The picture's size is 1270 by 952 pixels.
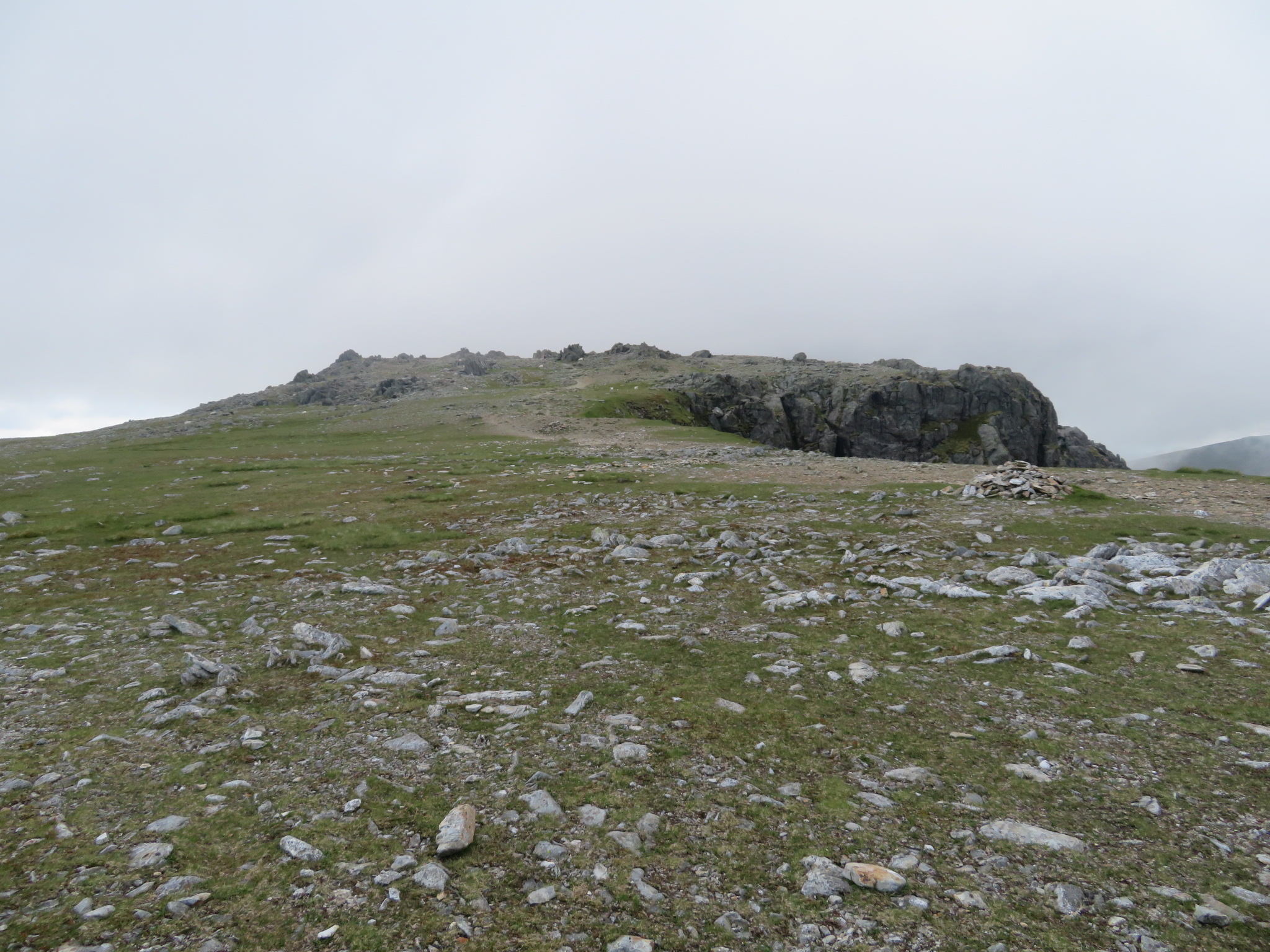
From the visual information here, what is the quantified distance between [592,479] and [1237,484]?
27743 mm

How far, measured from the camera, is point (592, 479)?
31719 mm

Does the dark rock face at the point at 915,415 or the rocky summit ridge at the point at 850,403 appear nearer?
the rocky summit ridge at the point at 850,403

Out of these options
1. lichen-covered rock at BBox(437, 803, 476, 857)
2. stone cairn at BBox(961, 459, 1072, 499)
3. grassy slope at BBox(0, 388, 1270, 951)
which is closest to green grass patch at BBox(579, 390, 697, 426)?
stone cairn at BBox(961, 459, 1072, 499)

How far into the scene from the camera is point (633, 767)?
6.71 m

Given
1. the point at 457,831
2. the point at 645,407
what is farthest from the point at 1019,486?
the point at 645,407

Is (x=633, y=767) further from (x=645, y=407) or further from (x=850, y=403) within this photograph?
(x=850, y=403)

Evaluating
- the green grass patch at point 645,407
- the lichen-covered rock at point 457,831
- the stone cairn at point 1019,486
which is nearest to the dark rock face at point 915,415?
the green grass patch at point 645,407

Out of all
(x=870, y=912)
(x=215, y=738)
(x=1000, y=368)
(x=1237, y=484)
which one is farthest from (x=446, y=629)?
(x=1000, y=368)

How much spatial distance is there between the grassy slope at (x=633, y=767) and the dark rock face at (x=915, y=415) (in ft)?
268

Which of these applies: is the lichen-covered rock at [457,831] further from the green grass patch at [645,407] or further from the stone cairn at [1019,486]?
the green grass patch at [645,407]

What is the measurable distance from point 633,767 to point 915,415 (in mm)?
113318

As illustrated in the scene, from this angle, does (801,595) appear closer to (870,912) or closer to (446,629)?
(446,629)

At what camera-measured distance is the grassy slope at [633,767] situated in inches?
181

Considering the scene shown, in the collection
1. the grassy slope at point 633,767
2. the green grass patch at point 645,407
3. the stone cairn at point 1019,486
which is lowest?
the grassy slope at point 633,767
